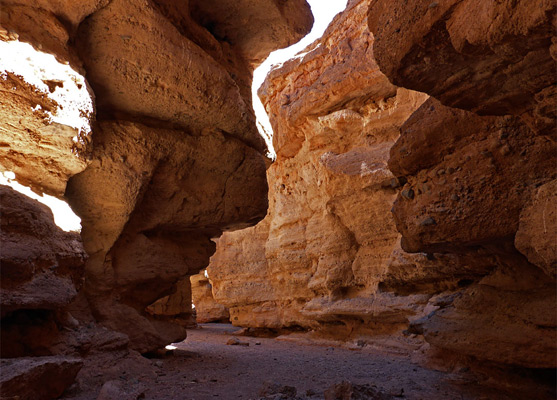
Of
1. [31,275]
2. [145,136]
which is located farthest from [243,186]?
[31,275]

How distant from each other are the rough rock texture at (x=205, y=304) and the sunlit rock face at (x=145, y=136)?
911 centimetres

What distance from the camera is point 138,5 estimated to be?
457 centimetres

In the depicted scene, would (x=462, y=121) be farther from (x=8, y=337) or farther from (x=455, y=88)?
(x=8, y=337)

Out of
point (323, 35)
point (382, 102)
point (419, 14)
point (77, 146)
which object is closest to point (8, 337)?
point (77, 146)

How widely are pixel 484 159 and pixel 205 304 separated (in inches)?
547

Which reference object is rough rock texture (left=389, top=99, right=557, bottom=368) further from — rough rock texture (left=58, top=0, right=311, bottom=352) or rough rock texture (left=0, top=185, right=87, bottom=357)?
rough rock texture (left=0, top=185, right=87, bottom=357)

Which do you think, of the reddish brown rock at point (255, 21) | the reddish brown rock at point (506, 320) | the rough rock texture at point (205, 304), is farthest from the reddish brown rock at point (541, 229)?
the rough rock texture at point (205, 304)

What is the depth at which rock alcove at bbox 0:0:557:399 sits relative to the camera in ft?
8.47

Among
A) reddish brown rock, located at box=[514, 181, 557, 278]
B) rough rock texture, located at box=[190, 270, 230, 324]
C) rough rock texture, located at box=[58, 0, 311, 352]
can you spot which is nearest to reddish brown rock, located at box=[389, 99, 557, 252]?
reddish brown rock, located at box=[514, 181, 557, 278]

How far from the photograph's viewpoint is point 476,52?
2254 millimetres

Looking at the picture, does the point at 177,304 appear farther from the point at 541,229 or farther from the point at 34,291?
the point at 541,229

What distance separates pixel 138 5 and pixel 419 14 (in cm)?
352

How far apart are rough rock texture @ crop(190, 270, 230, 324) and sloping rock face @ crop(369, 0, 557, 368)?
12.0 m

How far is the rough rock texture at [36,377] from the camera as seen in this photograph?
8.42 feet
